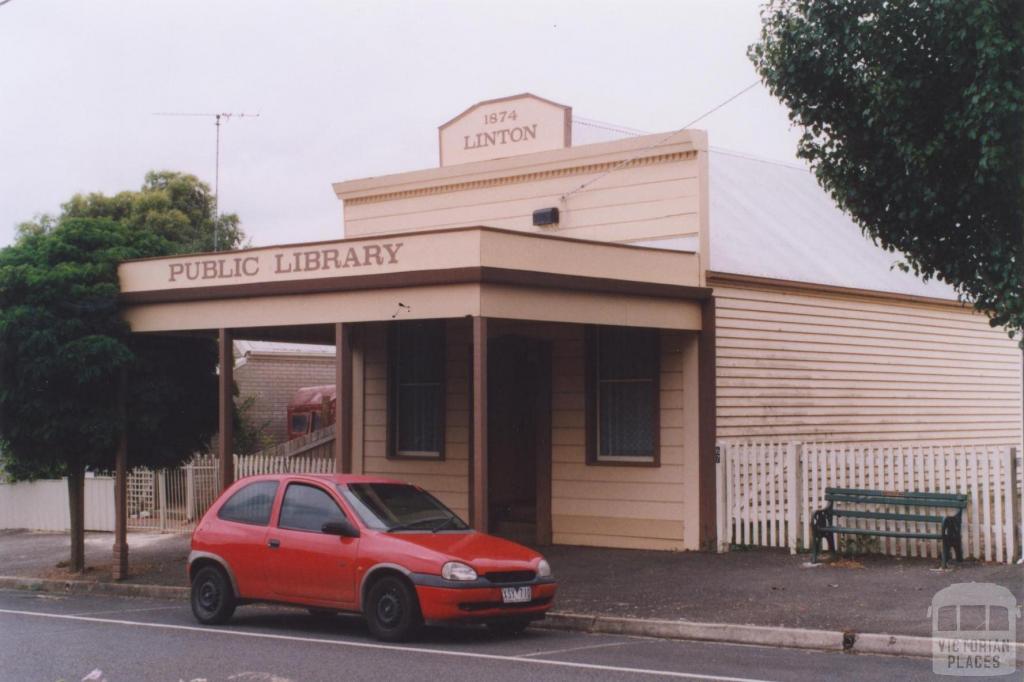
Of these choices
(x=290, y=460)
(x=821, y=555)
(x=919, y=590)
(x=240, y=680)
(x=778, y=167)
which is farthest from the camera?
(x=778, y=167)

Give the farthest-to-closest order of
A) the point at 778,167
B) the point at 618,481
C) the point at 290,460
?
the point at 778,167 < the point at 290,460 < the point at 618,481

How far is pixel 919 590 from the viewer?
12648 mm

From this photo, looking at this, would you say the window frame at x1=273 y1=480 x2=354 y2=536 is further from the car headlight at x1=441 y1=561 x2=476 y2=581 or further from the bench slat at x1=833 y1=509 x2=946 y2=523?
the bench slat at x1=833 y1=509 x2=946 y2=523

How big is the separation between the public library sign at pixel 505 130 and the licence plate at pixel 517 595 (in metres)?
9.13

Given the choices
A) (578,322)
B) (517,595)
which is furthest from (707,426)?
(517,595)

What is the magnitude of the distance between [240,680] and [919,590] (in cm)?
682

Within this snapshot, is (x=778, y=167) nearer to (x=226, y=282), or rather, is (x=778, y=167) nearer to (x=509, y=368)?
(x=509, y=368)

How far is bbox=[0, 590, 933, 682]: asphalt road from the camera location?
9609 mm

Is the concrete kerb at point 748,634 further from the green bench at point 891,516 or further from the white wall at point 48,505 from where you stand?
the white wall at point 48,505

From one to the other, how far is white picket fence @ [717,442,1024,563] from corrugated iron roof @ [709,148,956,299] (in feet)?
9.20

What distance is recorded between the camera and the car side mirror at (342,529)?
462 inches

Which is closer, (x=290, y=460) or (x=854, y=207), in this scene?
(x=854, y=207)

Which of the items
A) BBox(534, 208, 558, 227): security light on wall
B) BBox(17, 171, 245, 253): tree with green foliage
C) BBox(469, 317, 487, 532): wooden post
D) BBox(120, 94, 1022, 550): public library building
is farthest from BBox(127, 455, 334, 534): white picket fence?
BBox(17, 171, 245, 253): tree with green foliage

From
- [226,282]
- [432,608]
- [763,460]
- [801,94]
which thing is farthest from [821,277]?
[432,608]
